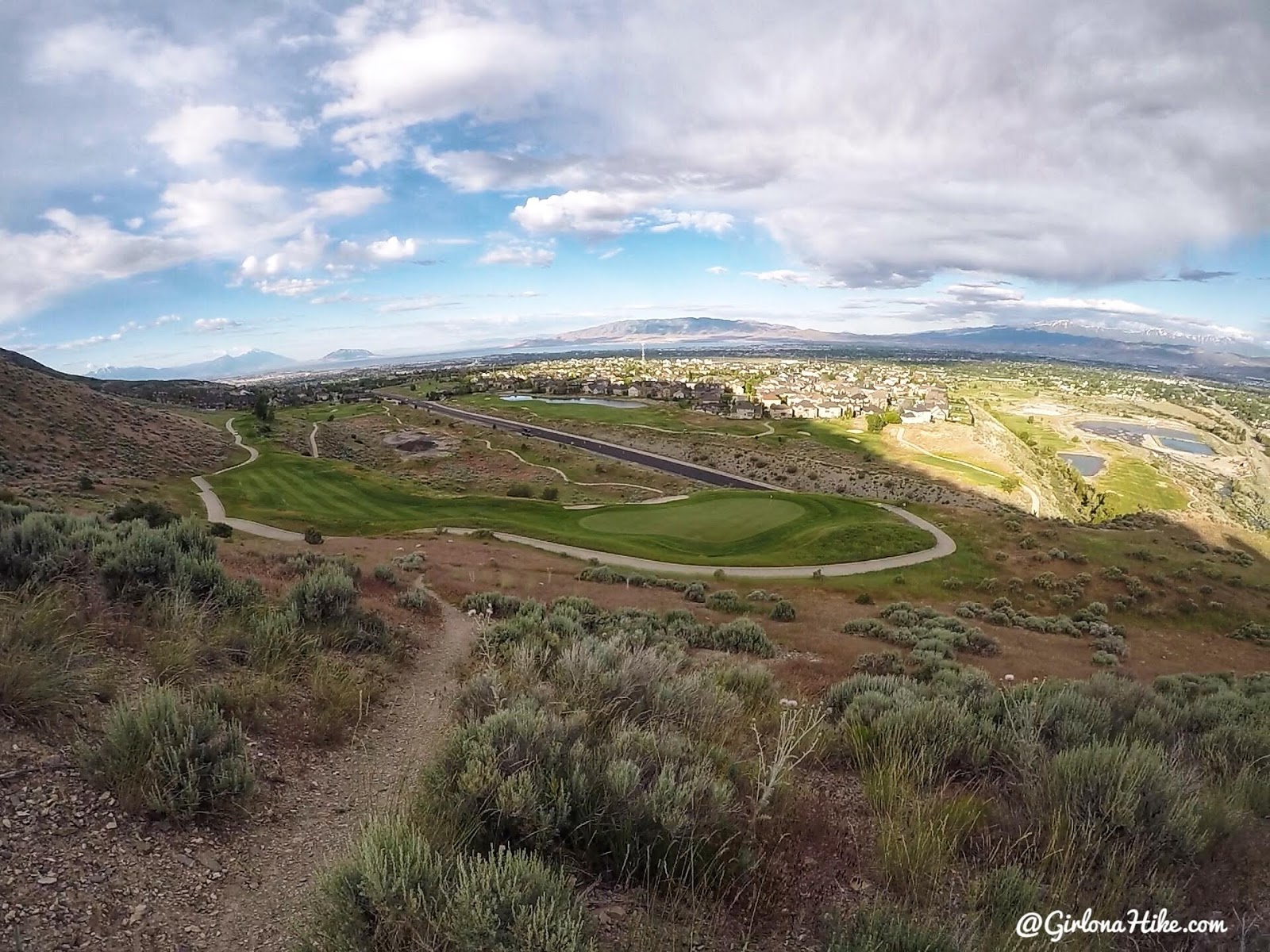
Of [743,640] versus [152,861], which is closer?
[152,861]

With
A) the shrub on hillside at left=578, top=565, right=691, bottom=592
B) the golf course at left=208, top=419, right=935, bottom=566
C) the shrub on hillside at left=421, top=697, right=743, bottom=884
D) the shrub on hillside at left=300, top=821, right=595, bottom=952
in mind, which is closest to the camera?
the shrub on hillside at left=300, top=821, right=595, bottom=952

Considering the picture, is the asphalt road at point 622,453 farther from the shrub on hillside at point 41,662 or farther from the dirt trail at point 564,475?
the shrub on hillside at point 41,662

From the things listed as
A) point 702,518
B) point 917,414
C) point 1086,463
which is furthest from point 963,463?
point 917,414

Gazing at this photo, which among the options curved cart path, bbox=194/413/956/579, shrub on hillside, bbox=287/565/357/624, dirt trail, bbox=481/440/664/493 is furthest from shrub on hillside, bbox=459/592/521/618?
dirt trail, bbox=481/440/664/493

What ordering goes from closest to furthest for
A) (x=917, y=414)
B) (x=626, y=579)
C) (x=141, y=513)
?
(x=141, y=513) < (x=626, y=579) < (x=917, y=414)

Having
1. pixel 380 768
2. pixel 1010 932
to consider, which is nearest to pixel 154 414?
pixel 380 768

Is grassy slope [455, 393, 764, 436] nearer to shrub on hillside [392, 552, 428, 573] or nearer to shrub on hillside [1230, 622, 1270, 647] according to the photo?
shrub on hillside [1230, 622, 1270, 647]

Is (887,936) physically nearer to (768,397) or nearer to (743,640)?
(743,640)
